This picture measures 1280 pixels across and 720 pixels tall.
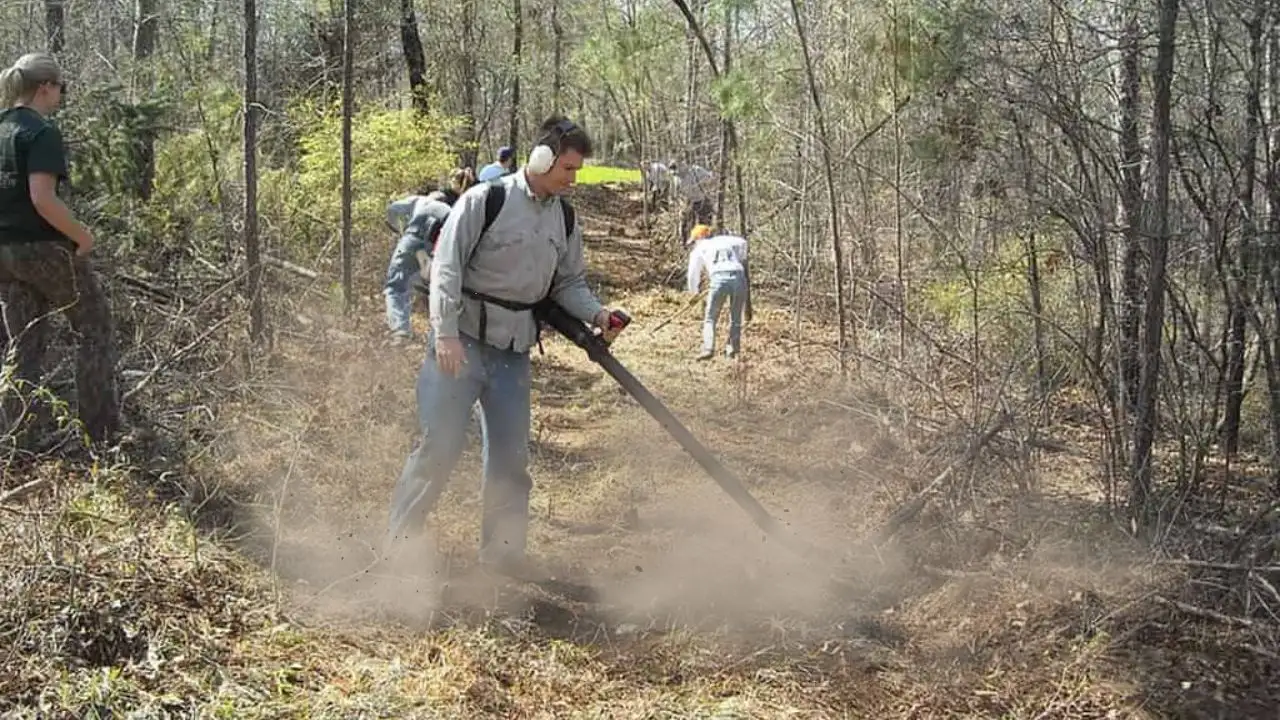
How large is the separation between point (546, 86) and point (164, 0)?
510 inches

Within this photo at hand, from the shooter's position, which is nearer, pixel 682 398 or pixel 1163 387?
pixel 1163 387

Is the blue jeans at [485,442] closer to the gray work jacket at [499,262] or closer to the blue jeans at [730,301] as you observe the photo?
the gray work jacket at [499,262]

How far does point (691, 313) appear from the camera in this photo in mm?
14109

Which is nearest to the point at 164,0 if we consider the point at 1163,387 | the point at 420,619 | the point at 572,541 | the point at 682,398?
the point at 682,398

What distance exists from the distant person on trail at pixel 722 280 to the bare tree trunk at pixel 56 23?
6.45m

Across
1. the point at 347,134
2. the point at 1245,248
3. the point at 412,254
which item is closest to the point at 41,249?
the point at 412,254

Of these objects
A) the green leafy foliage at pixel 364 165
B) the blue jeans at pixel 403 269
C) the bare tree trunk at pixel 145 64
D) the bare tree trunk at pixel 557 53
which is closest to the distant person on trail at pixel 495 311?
the blue jeans at pixel 403 269

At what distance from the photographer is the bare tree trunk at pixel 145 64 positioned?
23.2 ft

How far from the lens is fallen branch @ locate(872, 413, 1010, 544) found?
16.4ft

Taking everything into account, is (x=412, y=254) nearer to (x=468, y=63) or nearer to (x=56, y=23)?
(x=56, y=23)

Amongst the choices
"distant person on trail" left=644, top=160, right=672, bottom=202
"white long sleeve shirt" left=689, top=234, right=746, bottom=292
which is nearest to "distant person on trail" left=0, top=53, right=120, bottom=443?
"white long sleeve shirt" left=689, top=234, right=746, bottom=292

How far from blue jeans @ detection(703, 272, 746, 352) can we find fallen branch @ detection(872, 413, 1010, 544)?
233 inches

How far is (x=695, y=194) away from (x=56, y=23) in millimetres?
9557

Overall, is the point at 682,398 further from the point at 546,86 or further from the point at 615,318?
the point at 546,86
